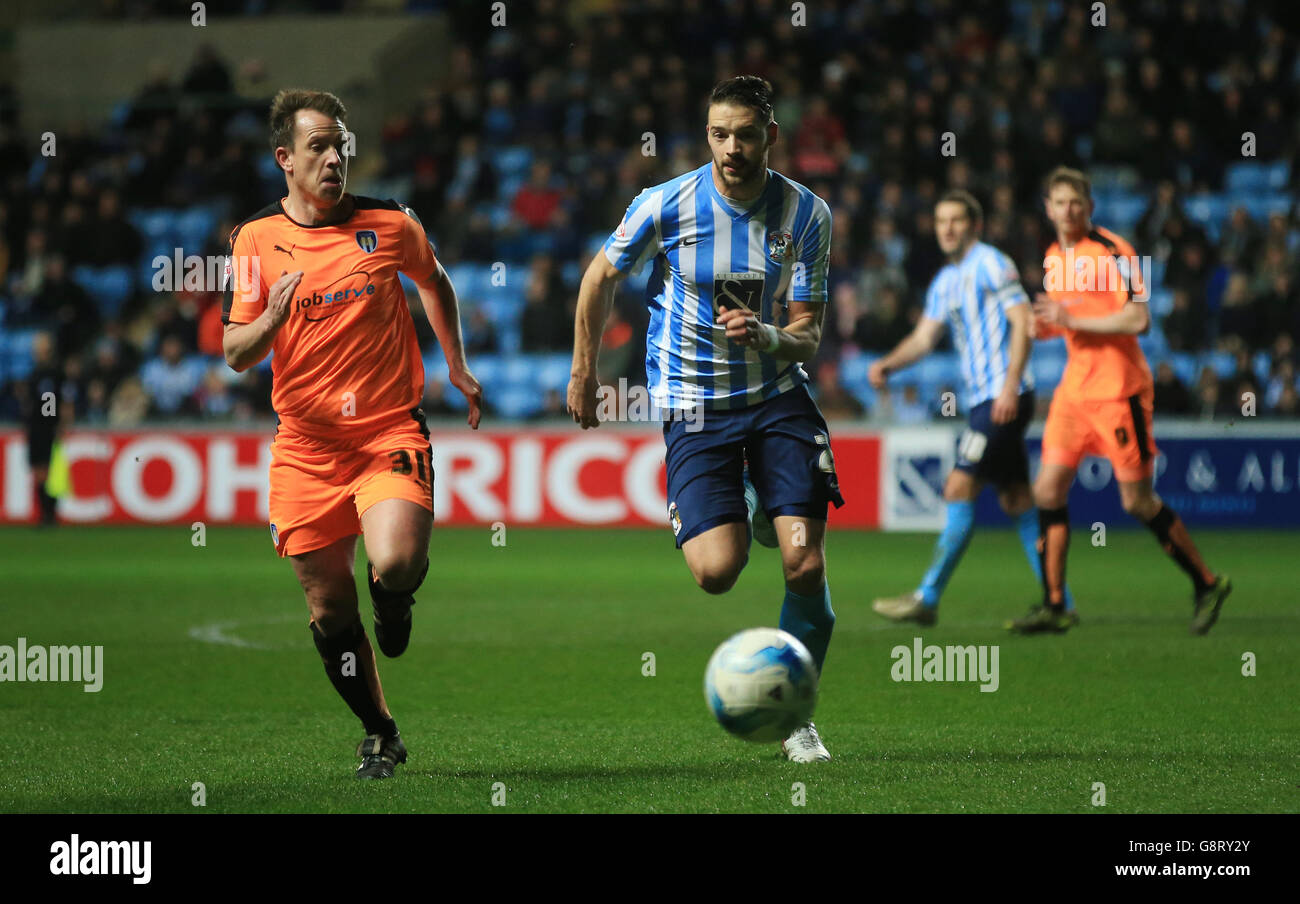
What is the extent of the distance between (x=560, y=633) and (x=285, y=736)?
3268 millimetres

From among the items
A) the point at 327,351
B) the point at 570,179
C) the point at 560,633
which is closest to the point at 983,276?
the point at 560,633

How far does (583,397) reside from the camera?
564 centimetres

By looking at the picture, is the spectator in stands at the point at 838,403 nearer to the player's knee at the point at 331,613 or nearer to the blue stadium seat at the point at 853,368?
the blue stadium seat at the point at 853,368

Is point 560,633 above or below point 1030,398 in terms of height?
below

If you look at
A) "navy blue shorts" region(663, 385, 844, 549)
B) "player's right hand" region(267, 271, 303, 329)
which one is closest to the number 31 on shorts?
"player's right hand" region(267, 271, 303, 329)

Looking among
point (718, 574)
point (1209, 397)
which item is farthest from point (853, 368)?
point (718, 574)

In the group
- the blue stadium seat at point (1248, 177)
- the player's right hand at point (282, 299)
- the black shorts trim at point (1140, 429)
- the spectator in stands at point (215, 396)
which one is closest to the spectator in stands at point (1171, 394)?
the blue stadium seat at point (1248, 177)

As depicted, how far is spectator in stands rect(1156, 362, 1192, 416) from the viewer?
15898mm

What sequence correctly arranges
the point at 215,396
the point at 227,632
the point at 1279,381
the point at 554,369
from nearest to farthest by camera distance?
the point at 227,632
the point at 1279,381
the point at 215,396
the point at 554,369

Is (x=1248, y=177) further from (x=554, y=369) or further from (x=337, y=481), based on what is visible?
(x=337, y=481)

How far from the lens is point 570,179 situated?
67.1ft

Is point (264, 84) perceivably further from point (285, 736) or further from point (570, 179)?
point (285, 736)

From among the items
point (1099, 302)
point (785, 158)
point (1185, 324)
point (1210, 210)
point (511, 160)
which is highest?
point (511, 160)

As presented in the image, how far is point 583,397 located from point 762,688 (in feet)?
3.68
